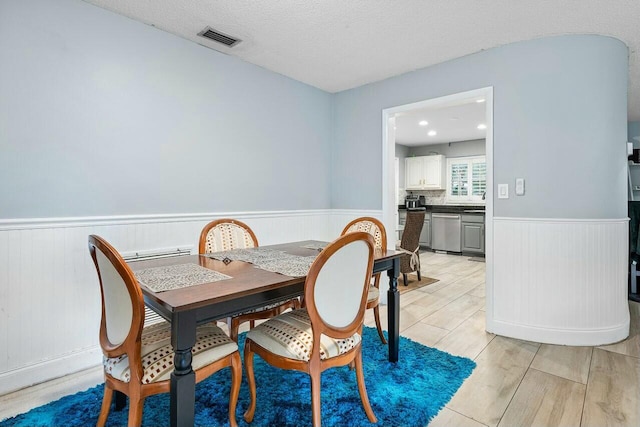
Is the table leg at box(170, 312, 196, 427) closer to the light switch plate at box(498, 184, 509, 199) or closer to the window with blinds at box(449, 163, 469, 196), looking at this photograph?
the light switch plate at box(498, 184, 509, 199)

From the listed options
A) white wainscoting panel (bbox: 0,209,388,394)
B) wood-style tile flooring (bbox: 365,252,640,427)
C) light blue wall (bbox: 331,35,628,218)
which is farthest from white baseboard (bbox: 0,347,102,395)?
light blue wall (bbox: 331,35,628,218)

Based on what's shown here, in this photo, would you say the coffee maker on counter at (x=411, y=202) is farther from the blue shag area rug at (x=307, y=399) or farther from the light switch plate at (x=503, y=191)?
the blue shag area rug at (x=307, y=399)

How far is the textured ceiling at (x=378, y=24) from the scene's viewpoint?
221 cm

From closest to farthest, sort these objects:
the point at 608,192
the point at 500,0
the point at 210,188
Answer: the point at 500,0
the point at 608,192
the point at 210,188

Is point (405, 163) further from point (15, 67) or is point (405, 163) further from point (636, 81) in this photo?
point (15, 67)

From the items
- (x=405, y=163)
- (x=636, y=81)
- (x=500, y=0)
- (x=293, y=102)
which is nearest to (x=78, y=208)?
(x=293, y=102)

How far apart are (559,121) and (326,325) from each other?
8.10ft

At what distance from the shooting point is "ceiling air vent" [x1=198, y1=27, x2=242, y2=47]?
8.43 feet

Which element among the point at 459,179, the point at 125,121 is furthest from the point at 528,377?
the point at 459,179

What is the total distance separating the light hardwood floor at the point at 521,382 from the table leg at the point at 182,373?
116 centimetres

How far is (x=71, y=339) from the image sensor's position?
2.19 meters

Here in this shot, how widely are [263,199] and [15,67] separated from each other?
1993 millimetres

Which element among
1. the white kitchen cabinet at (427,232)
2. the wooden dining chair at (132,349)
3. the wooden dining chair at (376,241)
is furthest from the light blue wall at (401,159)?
the wooden dining chair at (132,349)

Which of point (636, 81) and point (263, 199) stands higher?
point (636, 81)
